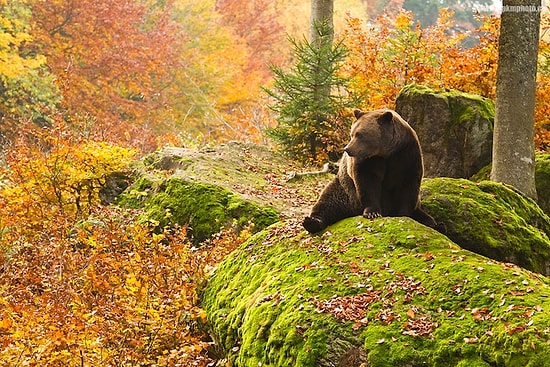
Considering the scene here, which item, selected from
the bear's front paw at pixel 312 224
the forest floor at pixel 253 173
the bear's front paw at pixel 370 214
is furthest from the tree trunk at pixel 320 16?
the bear's front paw at pixel 370 214

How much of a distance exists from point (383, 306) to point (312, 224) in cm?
168

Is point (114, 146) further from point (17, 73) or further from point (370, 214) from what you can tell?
point (17, 73)

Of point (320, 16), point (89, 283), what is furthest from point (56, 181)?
point (320, 16)

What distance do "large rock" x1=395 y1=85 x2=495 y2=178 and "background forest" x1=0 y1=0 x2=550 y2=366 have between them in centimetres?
206

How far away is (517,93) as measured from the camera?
8930 millimetres

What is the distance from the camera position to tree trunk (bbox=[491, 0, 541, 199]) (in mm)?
8859

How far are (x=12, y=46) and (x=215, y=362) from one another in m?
23.8

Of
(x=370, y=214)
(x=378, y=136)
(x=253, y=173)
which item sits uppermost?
(x=378, y=136)

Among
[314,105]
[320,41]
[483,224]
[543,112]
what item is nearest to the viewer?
[483,224]

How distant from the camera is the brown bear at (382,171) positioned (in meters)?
5.74

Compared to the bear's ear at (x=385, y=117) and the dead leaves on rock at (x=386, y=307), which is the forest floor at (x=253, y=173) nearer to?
the bear's ear at (x=385, y=117)

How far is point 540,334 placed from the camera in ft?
11.6

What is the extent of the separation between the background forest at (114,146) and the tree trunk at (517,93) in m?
3.26

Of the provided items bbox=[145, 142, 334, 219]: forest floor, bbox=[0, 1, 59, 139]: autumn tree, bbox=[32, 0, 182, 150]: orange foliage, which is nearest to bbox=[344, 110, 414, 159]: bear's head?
bbox=[145, 142, 334, 219]: forest floor
